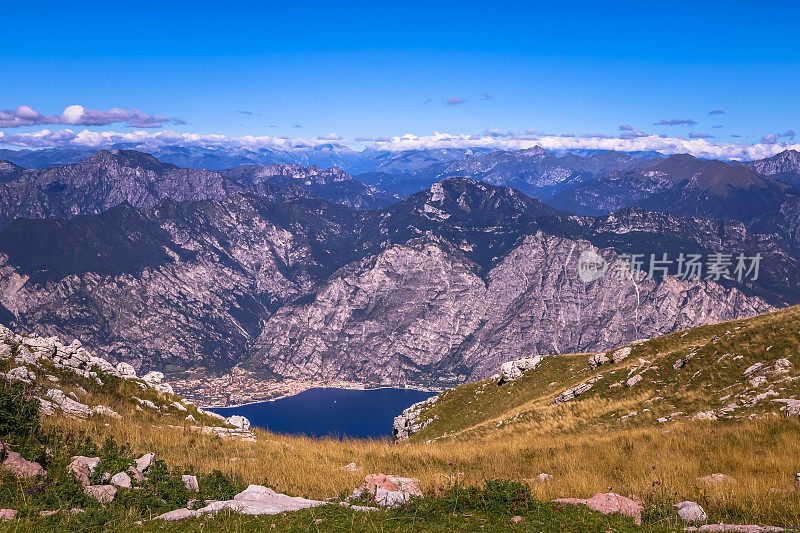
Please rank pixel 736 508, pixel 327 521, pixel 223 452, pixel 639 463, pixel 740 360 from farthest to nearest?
1. pixel 740 360
2. pixel 223 452
3. pixel 639 463
4. pixel 736 508
5. pixel 327 521

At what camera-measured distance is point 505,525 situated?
12.3m

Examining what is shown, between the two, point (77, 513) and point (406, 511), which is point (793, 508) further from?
point (77, 513)

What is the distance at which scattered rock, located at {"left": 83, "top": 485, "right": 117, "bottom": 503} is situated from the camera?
13.7 meters

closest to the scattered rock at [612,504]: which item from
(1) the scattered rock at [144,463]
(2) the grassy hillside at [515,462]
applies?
(2) the grassy hillside at [515,462]

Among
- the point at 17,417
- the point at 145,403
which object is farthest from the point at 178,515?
the point at 145,403

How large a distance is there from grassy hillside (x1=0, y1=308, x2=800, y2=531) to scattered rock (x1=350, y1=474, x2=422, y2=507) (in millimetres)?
566

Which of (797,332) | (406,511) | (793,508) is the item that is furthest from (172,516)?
(797,332)

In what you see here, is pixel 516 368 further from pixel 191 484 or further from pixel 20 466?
pixel 20 466

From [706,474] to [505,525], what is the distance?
929cm

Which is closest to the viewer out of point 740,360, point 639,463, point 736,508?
point 736,508

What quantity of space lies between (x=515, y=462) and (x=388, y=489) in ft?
25.0

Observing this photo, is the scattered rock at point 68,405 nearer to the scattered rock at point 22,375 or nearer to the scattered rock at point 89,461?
the scattered rock at point 22,375

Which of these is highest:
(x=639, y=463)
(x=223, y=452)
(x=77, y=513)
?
(x=77, y=513)

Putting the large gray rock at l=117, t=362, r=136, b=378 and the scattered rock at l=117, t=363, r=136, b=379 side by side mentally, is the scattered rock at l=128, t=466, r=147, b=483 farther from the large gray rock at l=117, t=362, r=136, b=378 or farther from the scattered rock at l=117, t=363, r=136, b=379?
the large gray rock at l=117, t=362, r=136, b=378
